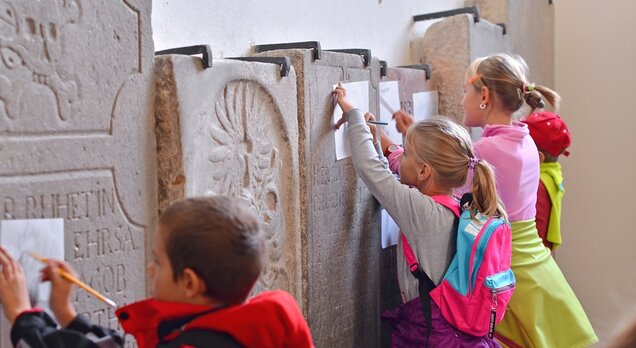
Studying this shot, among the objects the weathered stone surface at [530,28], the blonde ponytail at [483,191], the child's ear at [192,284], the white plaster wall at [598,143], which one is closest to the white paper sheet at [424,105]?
the blonde ponytail at [483,191]

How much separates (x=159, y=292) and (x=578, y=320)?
79.2 inches

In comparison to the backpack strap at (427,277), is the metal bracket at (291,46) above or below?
above

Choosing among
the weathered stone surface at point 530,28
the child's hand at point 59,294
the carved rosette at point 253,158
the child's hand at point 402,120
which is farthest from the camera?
the weathered stone surface at point 530,28

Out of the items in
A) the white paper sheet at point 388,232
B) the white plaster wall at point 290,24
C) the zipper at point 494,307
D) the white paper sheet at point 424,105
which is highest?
the white plaster wall at point 290,24

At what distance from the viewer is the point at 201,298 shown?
61.1 inches

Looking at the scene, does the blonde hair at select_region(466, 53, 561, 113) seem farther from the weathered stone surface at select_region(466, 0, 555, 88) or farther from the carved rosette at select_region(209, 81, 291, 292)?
the weathered stone surface at select_region(466, 0, 555, 88)

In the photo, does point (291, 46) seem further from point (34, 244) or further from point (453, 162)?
point (34, 244)

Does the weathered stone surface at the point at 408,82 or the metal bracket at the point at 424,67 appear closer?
the weathered stone surface at the point at 408,82

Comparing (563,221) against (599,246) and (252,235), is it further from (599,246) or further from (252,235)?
(252,235)

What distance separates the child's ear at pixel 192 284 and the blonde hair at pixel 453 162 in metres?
1.22

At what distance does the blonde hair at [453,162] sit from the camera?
256cm

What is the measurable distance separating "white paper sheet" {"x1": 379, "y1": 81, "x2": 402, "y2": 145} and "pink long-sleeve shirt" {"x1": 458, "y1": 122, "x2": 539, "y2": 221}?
0.36 metres

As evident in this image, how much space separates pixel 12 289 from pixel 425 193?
1.40 m

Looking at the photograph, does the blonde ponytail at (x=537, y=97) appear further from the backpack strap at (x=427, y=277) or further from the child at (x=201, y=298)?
the child at (x=201, y=298)
